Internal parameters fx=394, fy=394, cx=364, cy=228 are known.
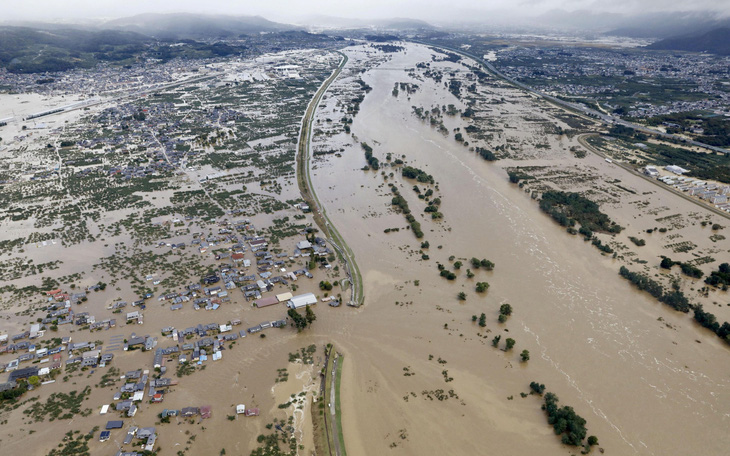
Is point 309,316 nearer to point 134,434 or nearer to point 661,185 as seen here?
point 134,434

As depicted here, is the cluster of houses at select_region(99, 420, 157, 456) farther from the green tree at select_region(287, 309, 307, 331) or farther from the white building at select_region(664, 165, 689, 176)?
the white building at select_region(664, 165, 689, 176)

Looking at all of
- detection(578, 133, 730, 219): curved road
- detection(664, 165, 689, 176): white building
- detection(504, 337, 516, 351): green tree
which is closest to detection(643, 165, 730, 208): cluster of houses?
detection(664, 165, 689, 176): white building

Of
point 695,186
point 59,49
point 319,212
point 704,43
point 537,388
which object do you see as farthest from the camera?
point 704,43

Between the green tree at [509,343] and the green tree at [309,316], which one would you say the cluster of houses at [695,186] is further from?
the green tree at [309,316]

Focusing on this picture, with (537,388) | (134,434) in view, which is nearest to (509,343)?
(537,388)

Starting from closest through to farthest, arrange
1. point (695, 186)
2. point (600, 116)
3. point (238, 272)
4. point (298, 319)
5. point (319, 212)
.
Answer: point (298, 319) < point (238, 272) < point (319, 212) < point (695, 186) < point (600, 116)

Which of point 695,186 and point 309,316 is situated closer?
point 309,316
